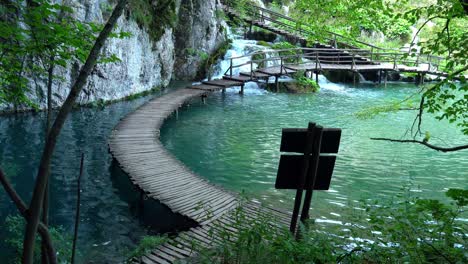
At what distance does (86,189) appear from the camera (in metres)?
9.55

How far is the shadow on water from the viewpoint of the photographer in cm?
788

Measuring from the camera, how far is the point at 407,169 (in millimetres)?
12305

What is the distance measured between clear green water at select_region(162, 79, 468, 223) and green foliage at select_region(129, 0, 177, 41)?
472 cm

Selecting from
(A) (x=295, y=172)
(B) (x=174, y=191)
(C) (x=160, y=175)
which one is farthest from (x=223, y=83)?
(A) (x=295, y=172)

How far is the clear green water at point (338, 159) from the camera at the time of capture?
34.1 feet

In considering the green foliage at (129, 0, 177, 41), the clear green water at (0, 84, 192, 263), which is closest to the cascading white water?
the green foliage at (129, 0, 177, 41)

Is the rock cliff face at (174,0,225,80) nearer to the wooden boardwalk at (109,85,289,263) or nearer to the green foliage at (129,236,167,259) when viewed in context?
the wooden boardwalk at (109,85,289,263)

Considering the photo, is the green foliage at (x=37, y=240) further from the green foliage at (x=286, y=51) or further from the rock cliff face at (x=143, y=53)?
the green foliage at (x=286, y=51)

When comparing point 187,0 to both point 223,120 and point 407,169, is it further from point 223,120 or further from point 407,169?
point 407,169

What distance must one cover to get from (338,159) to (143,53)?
12.7m

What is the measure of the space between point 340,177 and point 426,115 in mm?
11726

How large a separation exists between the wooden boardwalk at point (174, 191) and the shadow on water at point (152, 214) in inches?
9.5

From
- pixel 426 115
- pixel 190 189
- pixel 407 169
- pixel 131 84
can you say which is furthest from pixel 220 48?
pixel 190 189

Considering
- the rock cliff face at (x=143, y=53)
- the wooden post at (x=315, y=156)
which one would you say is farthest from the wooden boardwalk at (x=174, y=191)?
the rock cliff face at (x=143, y=53)
